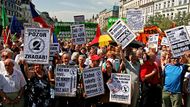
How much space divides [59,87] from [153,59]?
2260 millimetres

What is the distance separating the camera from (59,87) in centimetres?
784

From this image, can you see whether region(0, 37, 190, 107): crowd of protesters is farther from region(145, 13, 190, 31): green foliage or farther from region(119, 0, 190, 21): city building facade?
region(119, 0, 190, 21): city building facade

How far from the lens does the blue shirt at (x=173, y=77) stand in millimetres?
8457

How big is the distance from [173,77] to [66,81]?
242 cm

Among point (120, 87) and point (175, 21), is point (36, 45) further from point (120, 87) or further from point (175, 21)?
point (175, 21)

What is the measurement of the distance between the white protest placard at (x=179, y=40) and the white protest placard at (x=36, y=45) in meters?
2.91

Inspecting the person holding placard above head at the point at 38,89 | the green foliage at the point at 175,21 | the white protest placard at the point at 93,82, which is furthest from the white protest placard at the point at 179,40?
the green foliage at the point at 175,21

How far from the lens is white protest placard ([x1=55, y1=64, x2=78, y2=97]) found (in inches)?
308

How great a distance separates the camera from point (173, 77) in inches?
336

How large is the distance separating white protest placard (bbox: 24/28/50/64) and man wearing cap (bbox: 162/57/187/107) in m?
2.73

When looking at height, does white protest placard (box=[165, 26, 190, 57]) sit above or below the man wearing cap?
above

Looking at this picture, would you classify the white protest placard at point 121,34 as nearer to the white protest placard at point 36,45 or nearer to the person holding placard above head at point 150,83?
the person holding placard above head at point 150,83

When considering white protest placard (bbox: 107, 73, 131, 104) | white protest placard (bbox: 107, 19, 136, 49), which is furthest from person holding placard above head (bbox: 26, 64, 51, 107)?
white protest placard (bbox: 107, 19, 136, 49)

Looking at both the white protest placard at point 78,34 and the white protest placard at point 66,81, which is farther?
the white protest placard at point 78,34
